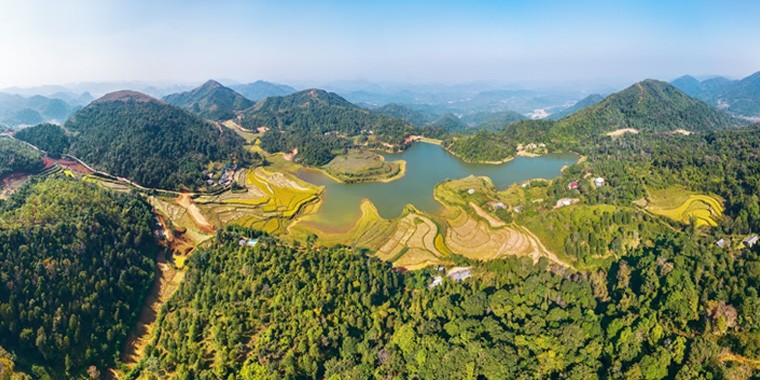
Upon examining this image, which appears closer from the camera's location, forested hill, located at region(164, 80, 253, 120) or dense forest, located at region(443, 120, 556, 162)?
dense forest, located at region(443, 120, 556, 162)

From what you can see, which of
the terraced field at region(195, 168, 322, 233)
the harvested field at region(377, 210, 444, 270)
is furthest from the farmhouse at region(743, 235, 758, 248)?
the terraced field at region(195, 168, 322, 233)

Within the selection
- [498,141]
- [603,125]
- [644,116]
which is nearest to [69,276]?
[498,141]

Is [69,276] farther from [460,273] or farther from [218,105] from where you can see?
[218,105]

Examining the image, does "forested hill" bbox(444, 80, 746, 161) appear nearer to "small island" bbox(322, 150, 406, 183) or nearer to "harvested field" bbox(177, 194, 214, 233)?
"small island" bbox(322, 150, 406, 183)

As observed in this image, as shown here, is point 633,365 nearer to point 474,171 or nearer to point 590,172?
point 590,172

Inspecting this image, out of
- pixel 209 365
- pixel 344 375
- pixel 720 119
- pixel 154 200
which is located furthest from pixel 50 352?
pixel 720 119

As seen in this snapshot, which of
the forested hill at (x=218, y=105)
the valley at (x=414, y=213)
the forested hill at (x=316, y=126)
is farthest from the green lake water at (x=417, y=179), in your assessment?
the forested hill at (x=218, y=105)
